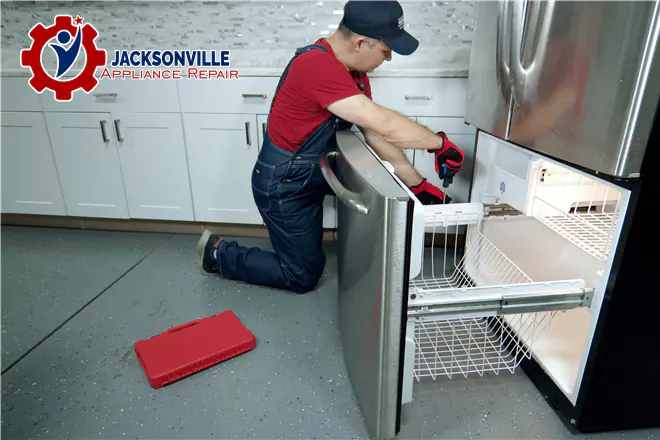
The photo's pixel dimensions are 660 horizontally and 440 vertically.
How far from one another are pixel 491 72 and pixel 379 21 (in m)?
0.42

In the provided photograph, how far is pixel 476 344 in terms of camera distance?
1.45 m

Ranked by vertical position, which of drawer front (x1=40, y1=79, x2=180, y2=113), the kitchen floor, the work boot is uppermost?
drawer front (x1=40, y1=79, x2=180, y2=113)

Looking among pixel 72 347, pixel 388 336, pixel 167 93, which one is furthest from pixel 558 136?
pixel 167 93

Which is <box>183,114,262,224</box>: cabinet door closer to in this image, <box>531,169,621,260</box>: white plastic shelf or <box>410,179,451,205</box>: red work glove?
<box>410,179,451,205</box>: red work glove

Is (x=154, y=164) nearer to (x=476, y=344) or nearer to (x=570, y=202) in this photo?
(x=476, y=344)

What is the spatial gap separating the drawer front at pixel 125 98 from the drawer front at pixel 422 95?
108cm

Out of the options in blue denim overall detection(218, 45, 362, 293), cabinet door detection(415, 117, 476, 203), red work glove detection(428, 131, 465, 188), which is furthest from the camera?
cabinet door detection(415, 117, 476, 203)

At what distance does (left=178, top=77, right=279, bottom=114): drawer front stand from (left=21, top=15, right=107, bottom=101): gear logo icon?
1.82 ft

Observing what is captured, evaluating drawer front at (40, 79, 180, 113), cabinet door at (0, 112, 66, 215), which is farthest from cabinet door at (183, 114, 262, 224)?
cabinet door at (0, 112, 66, 215)

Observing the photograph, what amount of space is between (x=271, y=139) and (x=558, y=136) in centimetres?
105

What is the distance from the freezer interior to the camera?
107 cm

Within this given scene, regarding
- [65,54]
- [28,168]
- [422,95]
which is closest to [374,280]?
[422,95]

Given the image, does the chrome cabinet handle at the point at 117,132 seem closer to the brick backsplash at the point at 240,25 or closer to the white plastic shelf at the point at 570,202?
the brick backsplash at the point at 240,25

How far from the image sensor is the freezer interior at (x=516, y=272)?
107cm
